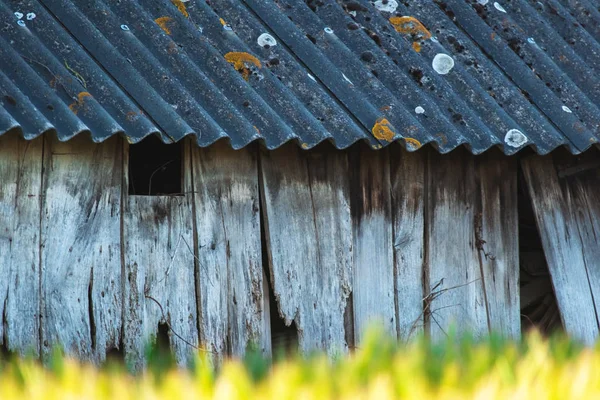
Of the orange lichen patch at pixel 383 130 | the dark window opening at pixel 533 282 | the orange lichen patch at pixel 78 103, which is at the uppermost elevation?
the orange lichen patch at pixel 78 103

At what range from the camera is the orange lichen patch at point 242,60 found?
505cm

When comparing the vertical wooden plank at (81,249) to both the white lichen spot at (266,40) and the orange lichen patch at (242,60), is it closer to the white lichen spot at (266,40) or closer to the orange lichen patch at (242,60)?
the orange lichen patch at (242,60)

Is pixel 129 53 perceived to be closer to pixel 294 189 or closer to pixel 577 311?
pixel 294 189

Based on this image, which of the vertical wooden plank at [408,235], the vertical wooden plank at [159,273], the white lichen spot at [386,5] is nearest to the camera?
the vertical wooden plank at [159,273]

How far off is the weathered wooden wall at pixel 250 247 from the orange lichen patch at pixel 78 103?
12.9 inches

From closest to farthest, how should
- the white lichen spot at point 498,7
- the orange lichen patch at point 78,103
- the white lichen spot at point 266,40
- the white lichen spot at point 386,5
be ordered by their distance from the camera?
the orange lichen patch at point 78,103 < the white lichen spot at point 266,40 < the white lichen spot at point 386,5 < the white lichen spot at point 498,7

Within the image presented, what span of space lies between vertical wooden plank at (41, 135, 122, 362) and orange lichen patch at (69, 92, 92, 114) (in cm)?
32

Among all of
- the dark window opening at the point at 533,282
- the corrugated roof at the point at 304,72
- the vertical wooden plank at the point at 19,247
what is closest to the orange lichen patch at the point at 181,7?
the corrugated roof at the point at 304,72

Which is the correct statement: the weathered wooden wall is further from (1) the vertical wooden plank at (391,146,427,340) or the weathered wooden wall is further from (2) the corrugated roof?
(2) the corrugated roof

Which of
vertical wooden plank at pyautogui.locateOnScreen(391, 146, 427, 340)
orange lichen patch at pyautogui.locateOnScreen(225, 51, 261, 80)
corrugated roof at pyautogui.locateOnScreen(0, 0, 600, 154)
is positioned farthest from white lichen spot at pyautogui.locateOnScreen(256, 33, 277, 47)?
vertical wooden plank at pyautogui.locateOnScreen(391, 146, 427, 340)

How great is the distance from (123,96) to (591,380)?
2.98m

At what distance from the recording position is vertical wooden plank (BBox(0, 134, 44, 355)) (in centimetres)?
459

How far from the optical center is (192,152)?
16.3 feet

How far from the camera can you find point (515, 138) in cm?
511
